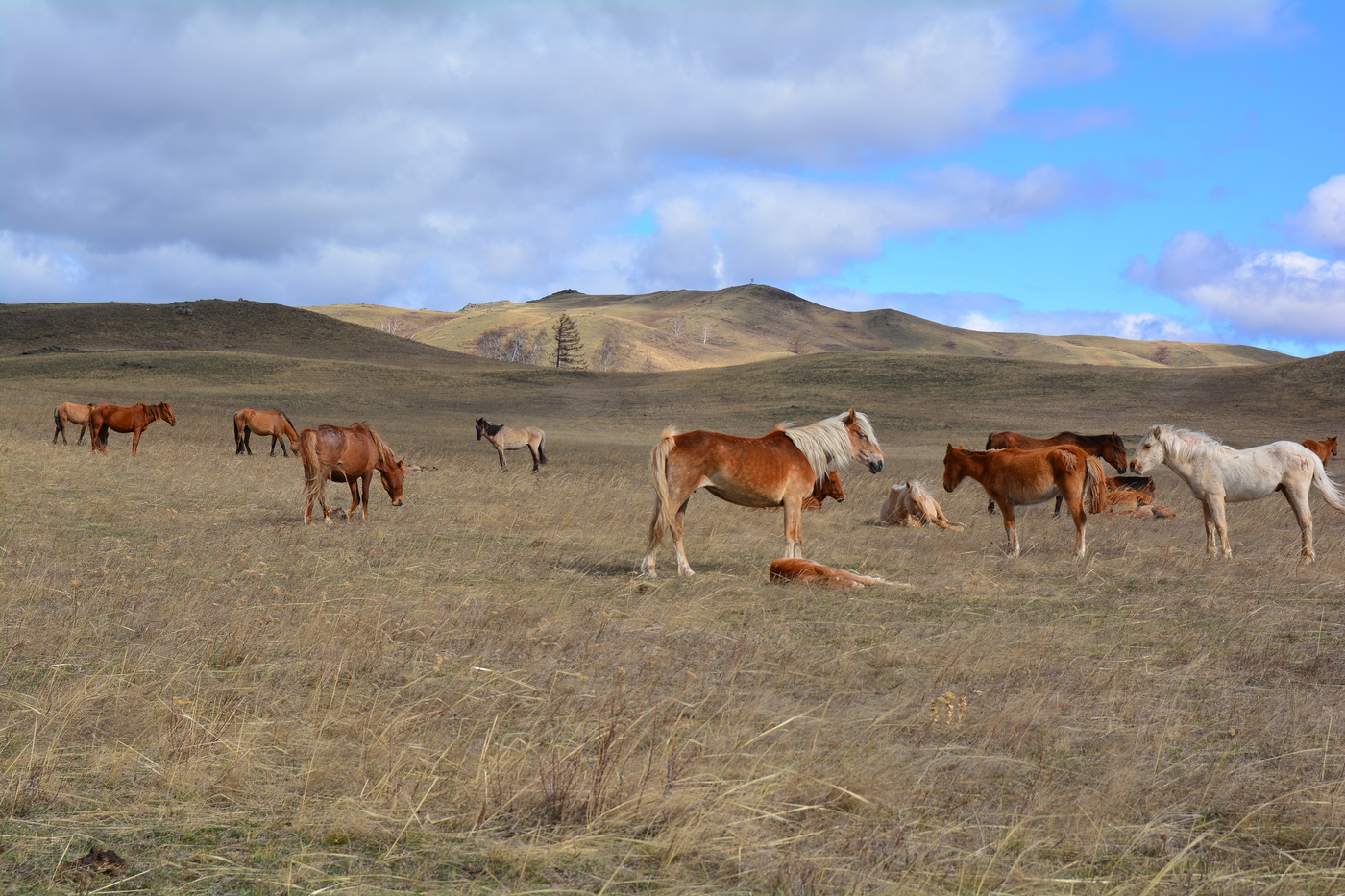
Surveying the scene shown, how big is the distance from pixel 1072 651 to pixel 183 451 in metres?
21.1

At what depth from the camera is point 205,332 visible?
84562 millimetres

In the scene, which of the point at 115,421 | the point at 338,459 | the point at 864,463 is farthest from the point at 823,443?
the point at 115,421

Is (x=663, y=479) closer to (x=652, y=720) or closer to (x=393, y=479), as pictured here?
(x=652, y=720)

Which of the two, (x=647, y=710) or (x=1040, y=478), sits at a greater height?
(x=1040, y=478)

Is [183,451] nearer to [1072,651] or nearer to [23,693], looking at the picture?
[23,693]

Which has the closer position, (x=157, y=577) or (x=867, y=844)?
(x=867, y=844)

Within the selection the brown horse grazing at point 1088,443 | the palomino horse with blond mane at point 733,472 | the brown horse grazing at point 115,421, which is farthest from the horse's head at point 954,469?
the brown horse grazing at point 115,421

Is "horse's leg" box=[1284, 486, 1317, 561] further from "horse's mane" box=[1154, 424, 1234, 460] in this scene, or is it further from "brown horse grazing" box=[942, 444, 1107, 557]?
"brown horse grazing" box=[942, 444, 1107, 557]

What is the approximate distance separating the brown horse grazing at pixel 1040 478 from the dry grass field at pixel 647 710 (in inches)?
25.3

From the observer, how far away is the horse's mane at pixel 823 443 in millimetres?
10711

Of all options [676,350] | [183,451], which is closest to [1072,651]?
[183,451]

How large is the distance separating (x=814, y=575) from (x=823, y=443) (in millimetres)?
2185

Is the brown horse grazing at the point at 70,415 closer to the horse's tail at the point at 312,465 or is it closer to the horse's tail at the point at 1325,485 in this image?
the horse's tail at the point at 312,465

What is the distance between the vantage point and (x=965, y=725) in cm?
502
